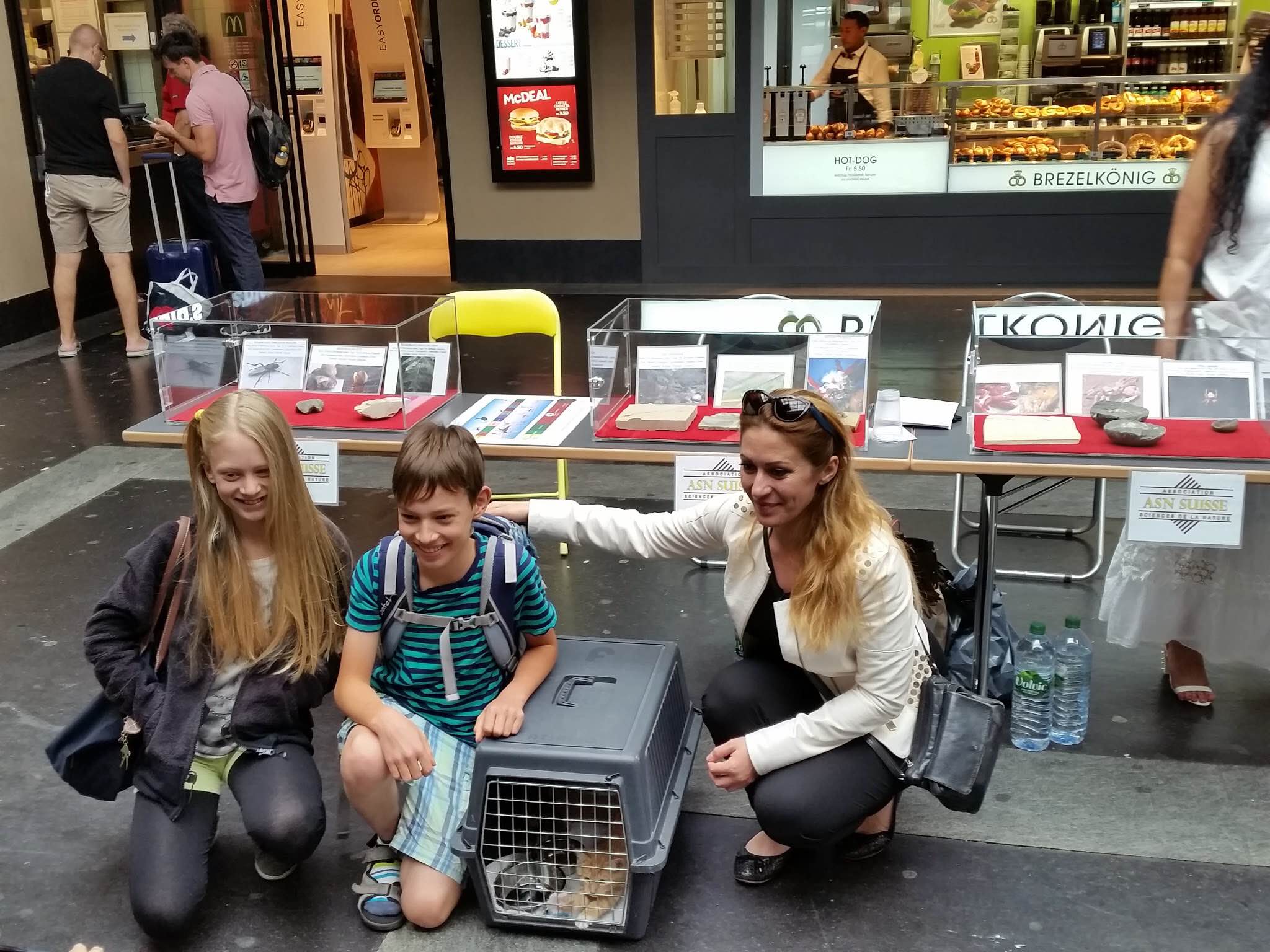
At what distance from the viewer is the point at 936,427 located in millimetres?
3512

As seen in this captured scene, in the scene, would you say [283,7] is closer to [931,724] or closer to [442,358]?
[442,358]

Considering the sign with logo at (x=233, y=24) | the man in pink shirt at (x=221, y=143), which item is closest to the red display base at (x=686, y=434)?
the man in pink shirt at (x=221, y=143)

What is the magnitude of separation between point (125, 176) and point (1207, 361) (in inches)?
266

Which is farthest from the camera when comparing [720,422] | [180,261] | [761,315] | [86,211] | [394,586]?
[180,261]

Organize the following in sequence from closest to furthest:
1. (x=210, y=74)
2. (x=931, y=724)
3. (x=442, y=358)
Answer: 1. (x=931, y=724)
2. (x=442, y=358)
3. (x=210, y=74)

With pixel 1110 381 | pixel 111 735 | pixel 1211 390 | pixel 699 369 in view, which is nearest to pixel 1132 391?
pixel 1110 381

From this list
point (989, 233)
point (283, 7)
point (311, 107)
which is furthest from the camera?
point (311, 107)

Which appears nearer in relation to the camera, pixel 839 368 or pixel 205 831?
pixel 205 831

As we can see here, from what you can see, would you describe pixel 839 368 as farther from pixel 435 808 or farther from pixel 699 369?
pixel 435 808

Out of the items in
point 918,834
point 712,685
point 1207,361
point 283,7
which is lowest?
point 918,834

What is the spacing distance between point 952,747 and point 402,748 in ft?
3.83

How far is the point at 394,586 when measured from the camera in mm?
2688

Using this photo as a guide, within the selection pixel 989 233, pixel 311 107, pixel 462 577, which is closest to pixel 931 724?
pixel 462 577

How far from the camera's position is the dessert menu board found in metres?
8.64
